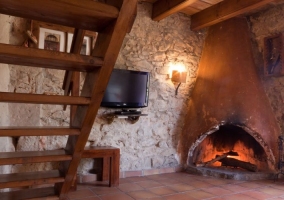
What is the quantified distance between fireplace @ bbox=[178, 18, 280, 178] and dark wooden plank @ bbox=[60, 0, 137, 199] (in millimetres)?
2470

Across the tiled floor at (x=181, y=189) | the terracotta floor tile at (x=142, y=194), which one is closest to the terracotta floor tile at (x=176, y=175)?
the tiled floor at (x=181, y=189)

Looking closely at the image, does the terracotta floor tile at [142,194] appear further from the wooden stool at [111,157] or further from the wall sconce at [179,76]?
the wall sconce at [179,76]

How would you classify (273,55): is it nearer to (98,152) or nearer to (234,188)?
(234,188)

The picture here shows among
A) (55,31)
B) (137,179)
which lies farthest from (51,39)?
(137,179)

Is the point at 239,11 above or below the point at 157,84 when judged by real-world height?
above

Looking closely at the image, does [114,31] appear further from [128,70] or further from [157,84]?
[157,84]

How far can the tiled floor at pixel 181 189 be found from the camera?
260 centimetres

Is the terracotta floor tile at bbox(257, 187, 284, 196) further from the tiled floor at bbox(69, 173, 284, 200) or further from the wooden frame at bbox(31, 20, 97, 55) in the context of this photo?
the wooden frame at bbox(31, 20, 97, 55)

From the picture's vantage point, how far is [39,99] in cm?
128

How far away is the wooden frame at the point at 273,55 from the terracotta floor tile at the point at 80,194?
9.66ft

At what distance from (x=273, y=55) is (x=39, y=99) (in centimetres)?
336

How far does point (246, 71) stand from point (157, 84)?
53.2 inches

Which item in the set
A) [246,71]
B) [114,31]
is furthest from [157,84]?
[114,31]

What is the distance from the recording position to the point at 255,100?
346 cm
